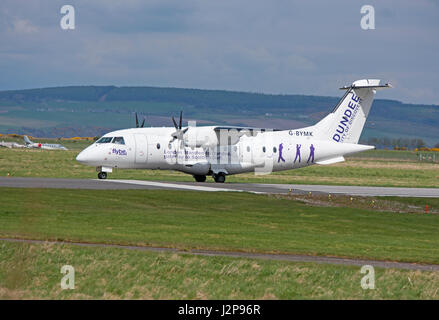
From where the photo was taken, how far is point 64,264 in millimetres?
22656

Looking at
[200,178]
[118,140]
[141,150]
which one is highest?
[118,140]

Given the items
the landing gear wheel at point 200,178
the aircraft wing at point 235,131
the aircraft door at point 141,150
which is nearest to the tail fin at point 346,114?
the aircraft wing at point 235,131

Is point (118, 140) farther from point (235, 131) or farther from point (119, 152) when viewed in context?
point (235, 131)

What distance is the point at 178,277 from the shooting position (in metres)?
21.5

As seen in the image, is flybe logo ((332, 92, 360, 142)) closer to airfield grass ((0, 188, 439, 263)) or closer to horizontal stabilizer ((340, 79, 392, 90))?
horizontal stabilizer ((340, 79, 392, 90))

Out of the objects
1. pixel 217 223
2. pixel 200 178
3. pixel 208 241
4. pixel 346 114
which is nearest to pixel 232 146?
pixel 200 178

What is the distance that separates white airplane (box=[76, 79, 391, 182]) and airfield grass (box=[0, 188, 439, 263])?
33.1 ft

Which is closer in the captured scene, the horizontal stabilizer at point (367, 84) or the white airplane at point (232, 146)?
the white airplane at point (232, 146)

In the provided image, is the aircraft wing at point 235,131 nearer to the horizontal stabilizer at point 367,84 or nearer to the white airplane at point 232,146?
the white airplane at point 232,146

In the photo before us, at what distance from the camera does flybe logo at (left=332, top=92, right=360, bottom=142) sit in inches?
2287

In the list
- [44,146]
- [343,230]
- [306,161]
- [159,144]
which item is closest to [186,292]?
[343,230]

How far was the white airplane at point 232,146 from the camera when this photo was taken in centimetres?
5334

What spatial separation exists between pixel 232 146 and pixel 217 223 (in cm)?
2346
